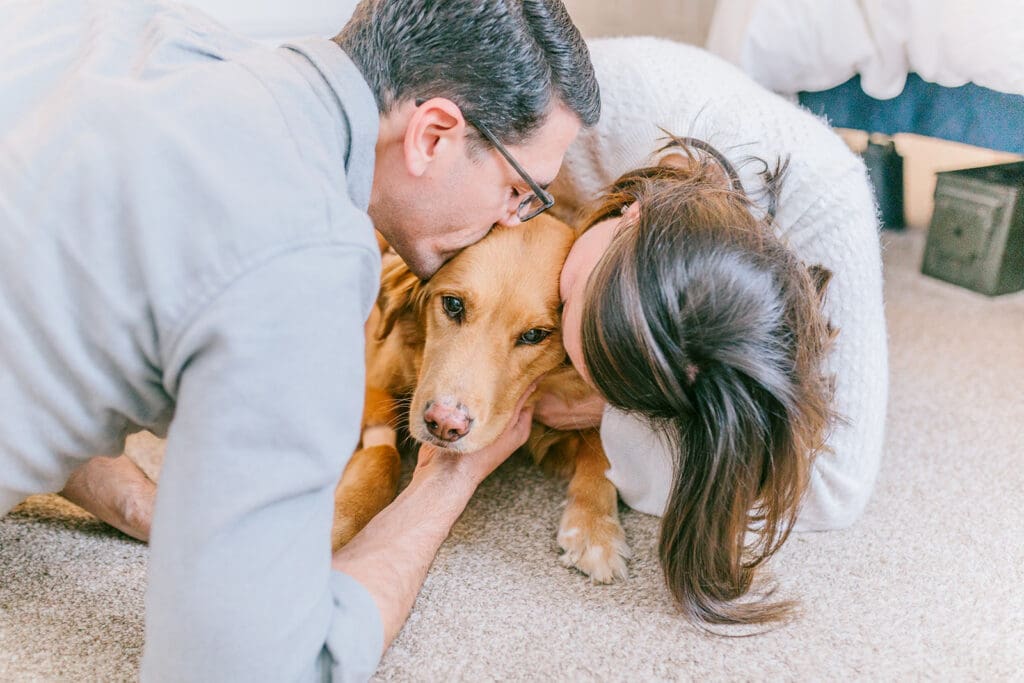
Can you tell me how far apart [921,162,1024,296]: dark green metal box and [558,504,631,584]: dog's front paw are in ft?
5.66

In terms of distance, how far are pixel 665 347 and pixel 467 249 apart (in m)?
0.54

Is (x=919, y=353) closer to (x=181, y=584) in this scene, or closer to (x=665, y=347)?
(x=665, y=347)

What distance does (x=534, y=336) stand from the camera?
1.67 m

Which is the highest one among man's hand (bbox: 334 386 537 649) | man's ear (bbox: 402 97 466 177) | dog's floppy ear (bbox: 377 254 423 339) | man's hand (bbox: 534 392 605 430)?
man's ear (bbox: 402 97 466 177)

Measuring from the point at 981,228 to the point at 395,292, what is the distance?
6.21ft

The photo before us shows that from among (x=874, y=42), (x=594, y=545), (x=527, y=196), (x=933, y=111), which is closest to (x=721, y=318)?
(x=527, y=196)

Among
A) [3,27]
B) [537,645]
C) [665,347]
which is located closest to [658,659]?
[537,645]

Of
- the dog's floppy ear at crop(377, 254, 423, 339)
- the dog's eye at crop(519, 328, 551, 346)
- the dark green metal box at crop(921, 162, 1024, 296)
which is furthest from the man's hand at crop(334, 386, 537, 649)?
the dark green metal box at crop(921, 162, 1024, 296)

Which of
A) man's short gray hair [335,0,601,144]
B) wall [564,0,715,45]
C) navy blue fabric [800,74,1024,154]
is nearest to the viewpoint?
man's short gray hair [335,0,601,144]

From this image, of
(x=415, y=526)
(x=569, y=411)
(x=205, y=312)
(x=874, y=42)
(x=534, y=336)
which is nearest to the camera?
(x=205, y=312)

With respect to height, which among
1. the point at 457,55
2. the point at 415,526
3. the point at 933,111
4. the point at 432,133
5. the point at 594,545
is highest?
the point at 457,55

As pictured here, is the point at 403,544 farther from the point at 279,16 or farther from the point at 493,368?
the point at 279,16

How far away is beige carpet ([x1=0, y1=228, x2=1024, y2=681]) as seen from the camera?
1369 mm

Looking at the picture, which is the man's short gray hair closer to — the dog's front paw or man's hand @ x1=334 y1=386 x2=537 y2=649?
man's hand @ x1=334 y1=386 x2=537 y2=649
